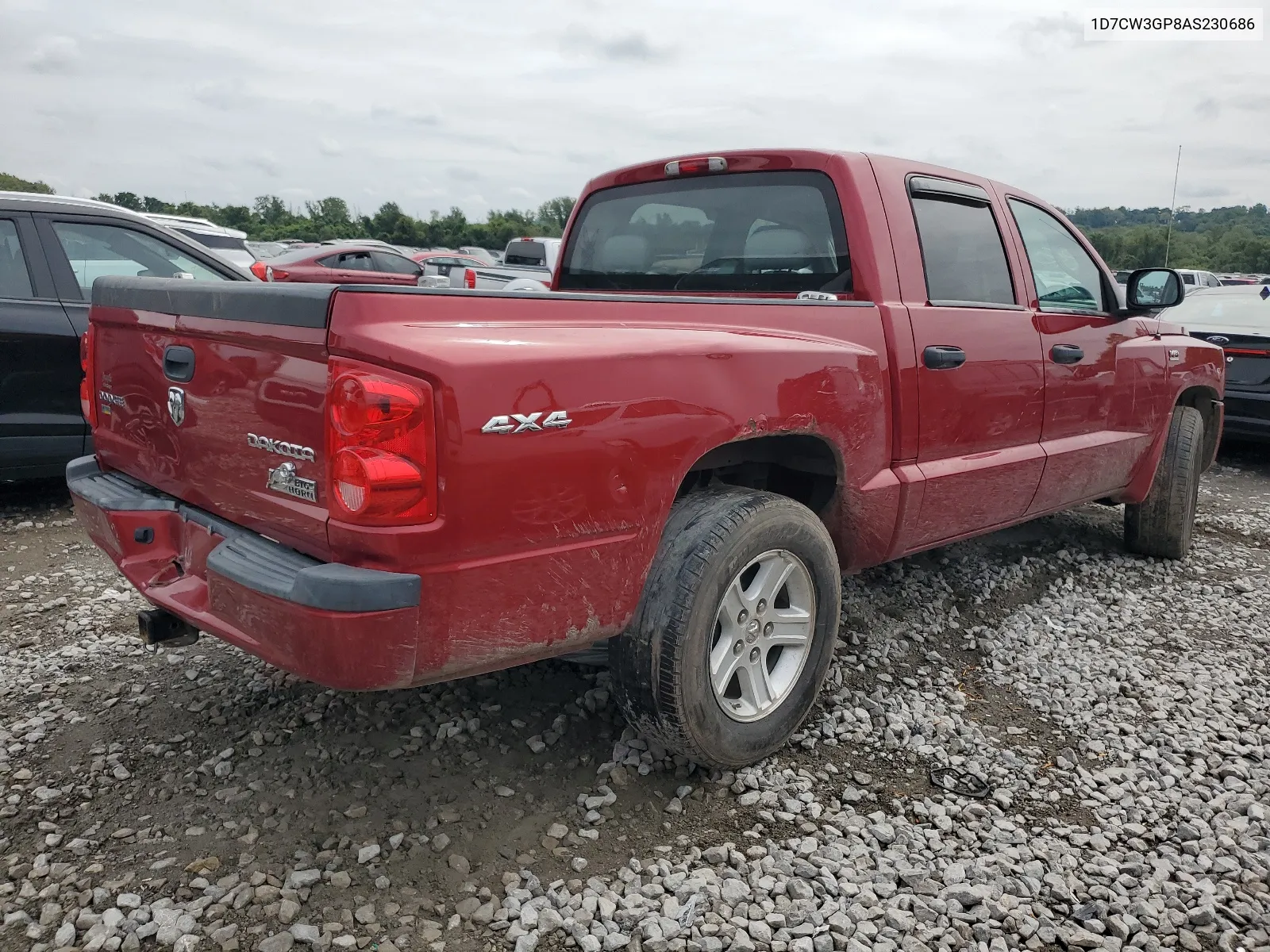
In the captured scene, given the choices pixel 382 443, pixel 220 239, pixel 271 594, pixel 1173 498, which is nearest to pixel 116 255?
pixel 271 594

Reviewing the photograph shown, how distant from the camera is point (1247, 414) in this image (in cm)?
730

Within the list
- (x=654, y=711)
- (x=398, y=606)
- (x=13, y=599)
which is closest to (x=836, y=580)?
(x=654, y=711)

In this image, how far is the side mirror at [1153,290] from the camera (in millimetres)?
4246

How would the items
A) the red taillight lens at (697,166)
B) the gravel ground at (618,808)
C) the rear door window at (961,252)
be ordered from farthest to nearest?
the red taillight lens at (697,166)
the rear door window at (961,252)
the gravel ground at (618,808)

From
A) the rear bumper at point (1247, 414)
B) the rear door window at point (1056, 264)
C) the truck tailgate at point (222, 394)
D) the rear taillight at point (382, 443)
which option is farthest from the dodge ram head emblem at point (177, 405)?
the rear bumper at point (1247, 414)

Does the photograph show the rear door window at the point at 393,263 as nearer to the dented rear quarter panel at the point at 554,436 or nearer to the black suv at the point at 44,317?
the black suv at the point at 44,317

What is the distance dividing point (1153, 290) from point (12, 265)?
580cm

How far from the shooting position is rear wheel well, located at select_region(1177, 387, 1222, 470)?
5117mm

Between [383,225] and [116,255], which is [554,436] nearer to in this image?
[116,255]

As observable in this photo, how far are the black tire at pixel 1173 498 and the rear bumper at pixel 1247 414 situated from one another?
285 cm

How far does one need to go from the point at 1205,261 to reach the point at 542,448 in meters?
54.0

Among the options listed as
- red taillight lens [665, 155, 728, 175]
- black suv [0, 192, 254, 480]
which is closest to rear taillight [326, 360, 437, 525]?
red taillight lens [665, 155, 728, 175]

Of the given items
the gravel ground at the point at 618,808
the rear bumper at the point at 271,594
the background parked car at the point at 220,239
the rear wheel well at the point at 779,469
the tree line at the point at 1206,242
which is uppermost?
the tree line at the point at 1206,242

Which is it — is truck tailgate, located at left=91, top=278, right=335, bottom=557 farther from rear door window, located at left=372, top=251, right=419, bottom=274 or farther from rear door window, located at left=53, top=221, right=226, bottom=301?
rear door window, located at left=372, top=251, right=419, bottom=274
